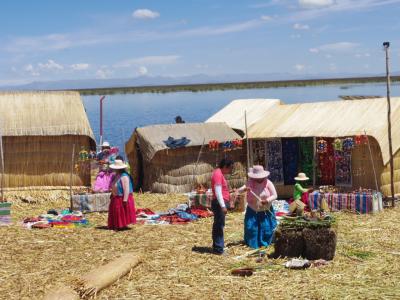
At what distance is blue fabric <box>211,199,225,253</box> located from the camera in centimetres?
1073

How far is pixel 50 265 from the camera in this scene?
10484 mm

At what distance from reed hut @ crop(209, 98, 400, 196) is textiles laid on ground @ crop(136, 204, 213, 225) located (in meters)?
3.42

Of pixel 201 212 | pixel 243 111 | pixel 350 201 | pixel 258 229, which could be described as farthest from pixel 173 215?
pixel 243 111

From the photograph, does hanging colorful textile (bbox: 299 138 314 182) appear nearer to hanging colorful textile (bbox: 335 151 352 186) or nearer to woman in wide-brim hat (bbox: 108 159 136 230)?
hanging colorful textile (bbox: 335 151 352 186)

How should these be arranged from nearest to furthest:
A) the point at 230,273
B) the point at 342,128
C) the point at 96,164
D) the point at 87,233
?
the point at 230,273
the point at 87,233
the point at 342,128
the point at 96,164

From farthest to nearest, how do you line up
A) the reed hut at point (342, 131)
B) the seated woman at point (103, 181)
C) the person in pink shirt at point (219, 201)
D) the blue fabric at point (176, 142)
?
the blue fabric at point (176, 142) → the seated woman at point (103, 181) → the reed hut at point (342, 131) → the person in pink shirt at point (219, 201)

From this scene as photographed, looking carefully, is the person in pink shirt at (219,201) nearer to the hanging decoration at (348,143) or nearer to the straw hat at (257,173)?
the straw hat at (257,173)

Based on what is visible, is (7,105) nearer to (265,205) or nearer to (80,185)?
(80,185)

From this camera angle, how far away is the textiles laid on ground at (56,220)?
13914mm

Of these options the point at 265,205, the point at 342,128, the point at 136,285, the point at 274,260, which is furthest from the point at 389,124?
the point at 136,285

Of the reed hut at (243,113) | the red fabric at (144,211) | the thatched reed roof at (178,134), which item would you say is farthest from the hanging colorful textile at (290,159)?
the red fabric at (144,211)

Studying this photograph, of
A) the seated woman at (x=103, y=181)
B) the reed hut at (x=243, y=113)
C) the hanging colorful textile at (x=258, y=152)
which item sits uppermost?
the reed hut at (x=243, y=113)

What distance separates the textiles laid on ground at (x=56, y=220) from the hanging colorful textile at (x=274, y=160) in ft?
18.1

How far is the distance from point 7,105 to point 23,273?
9.19 m
